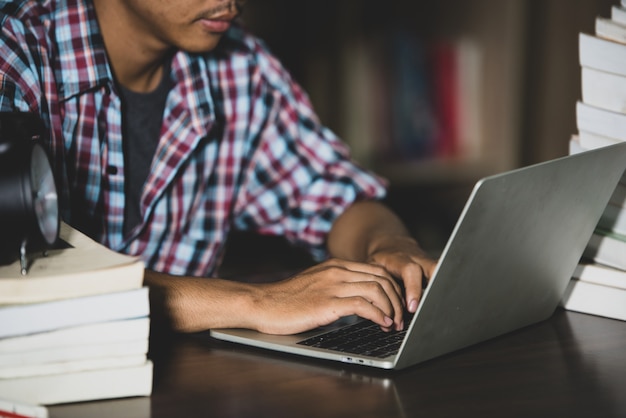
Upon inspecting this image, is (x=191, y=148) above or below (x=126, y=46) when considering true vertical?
below

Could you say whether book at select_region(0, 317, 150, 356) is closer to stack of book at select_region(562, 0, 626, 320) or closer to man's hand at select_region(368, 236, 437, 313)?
man's hand at select_region(368, 236, 437, 313)

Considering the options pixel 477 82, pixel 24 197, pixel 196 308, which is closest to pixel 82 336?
pixel 24 197

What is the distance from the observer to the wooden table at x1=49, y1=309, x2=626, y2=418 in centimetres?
84

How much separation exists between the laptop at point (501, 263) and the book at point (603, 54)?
152 millimetres

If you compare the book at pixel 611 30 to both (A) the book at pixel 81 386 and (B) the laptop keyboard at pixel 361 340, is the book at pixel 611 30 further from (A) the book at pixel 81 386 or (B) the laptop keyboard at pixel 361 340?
(A) the book at pixel 81 386

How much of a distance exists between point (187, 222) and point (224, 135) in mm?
185

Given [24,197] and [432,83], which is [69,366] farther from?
[432,83]

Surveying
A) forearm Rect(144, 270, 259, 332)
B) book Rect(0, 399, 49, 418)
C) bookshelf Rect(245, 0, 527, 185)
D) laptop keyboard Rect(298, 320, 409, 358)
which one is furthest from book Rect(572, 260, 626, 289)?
bookshelf Rect(245, 0, 527, 185)

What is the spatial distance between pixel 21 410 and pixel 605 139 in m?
0.79

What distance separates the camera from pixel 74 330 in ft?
2.74

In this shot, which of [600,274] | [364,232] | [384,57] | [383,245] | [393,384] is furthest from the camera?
[384,57]

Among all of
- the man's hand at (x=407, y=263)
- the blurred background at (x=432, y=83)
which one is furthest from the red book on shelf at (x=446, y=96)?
the man's hand at (x=407, y=263)

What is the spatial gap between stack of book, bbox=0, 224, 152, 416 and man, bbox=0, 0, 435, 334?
1.10 feet

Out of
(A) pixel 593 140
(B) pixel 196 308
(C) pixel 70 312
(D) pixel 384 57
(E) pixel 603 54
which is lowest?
(D) pixel 384 57
